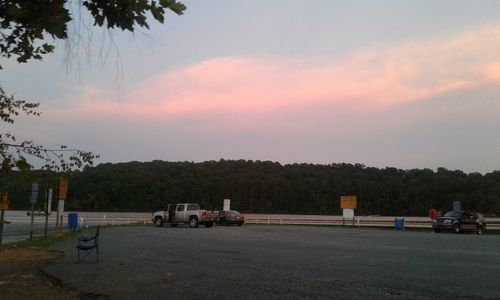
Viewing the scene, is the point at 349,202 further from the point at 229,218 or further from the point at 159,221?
the point at 159,221

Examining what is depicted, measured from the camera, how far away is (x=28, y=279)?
1133cm

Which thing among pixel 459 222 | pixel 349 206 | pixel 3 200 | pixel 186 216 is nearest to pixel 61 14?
pixel 3 200

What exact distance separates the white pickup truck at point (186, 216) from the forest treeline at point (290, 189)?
147 ft

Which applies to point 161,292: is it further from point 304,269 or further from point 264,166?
point 264,166

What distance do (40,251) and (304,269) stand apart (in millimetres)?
9699

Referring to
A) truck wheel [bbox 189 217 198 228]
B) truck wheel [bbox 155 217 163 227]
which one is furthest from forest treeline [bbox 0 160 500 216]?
truck wheel [bbox 189 217 198 228]

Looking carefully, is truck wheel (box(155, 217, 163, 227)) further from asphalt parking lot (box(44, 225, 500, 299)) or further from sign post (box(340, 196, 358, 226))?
asphalt parking lot (box(44, 225, 500, 299))

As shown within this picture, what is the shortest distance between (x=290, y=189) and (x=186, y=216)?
2713 inches

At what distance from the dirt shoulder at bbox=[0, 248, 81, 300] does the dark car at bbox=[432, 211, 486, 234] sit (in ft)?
95.0

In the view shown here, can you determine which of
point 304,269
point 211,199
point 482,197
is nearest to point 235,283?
point 304,269

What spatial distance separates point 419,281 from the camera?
34.8 feet

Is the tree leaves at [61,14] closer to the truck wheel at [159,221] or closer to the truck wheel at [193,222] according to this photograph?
the truck wheel at [193,222]

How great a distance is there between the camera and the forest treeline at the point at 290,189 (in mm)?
93250

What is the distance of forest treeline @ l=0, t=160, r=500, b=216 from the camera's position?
93.2 meters
